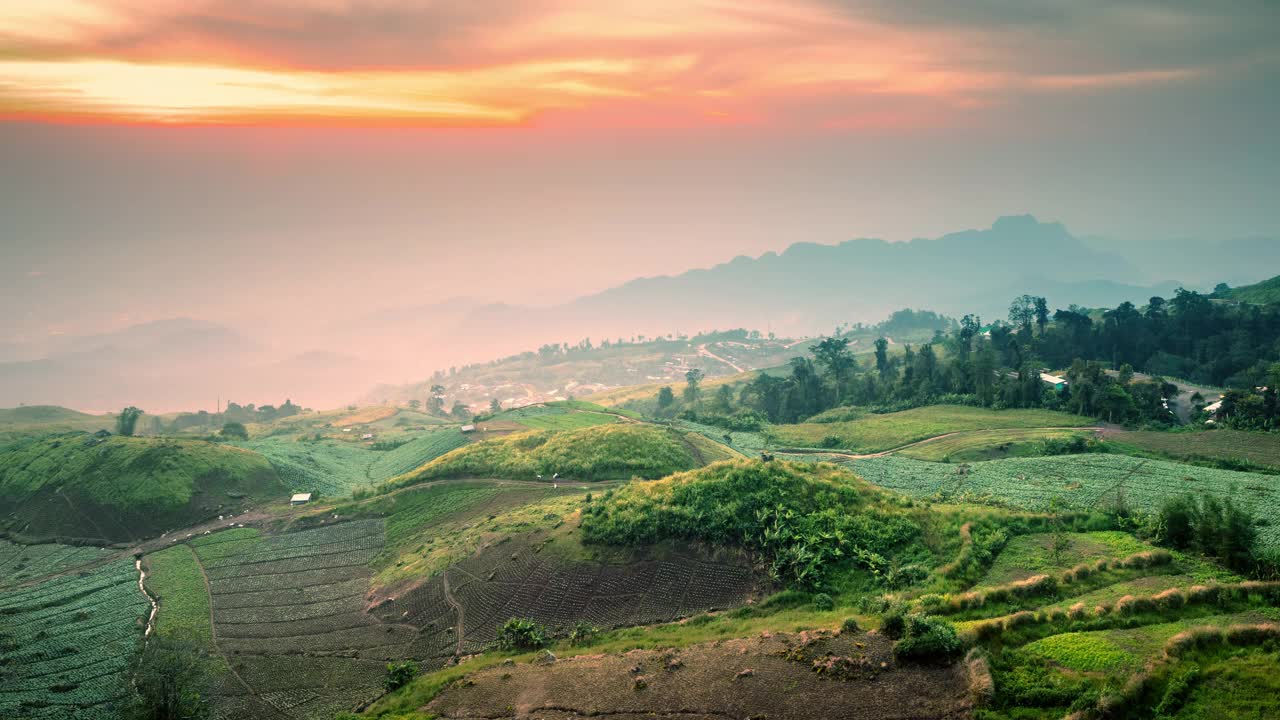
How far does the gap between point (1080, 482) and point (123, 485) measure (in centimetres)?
10739

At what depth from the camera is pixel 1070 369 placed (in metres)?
120

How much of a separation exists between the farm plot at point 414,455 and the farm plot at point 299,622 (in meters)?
33.7

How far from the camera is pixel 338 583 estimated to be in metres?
61.1

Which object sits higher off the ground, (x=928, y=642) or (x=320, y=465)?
(x=928, y=642)

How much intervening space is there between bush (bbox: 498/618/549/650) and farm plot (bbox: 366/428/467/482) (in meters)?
64.5

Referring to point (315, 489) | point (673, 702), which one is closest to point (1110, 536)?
point (673, 702)

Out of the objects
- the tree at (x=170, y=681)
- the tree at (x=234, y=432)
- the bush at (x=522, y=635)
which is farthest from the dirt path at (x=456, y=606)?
the tree at (x=234, y=432)

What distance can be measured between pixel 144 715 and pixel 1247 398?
383 feet

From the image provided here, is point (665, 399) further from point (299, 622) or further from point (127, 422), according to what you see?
point (299, 622)

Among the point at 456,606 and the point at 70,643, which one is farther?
the point at 456,606

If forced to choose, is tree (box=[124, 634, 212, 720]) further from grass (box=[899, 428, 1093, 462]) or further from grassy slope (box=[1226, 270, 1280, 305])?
grassy slope (box=[1226, 270, 1280, 305])

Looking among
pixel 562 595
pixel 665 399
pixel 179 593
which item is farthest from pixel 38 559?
pixel 665 399

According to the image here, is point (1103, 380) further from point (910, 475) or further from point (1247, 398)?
point (910, 475)

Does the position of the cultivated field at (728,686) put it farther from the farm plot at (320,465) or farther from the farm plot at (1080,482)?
the farm plot at (320,465)
